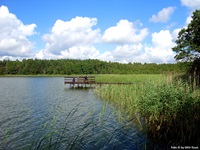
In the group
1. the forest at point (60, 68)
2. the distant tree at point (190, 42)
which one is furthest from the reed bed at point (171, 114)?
the forest at point (60, 68)

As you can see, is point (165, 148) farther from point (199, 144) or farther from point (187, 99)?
point (187, 99)

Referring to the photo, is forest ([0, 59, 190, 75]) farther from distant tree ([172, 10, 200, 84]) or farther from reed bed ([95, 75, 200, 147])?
reed bed ([95, 75, 200, 147])

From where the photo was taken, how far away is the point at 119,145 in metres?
7.73

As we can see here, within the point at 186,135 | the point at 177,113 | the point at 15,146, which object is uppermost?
the point at 177,113

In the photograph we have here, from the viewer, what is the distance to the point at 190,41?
27.5 meters

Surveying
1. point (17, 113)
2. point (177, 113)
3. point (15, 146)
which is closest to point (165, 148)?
point (177, 113)

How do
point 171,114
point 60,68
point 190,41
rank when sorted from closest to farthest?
point 171,114, point 190,41, point 60,68

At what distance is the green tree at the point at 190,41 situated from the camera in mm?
26547

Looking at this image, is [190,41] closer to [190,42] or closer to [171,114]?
[190,42]

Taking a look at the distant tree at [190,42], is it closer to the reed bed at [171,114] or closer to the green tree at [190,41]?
the green tree at [190,41]

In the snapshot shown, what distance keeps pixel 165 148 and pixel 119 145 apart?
1695 mm

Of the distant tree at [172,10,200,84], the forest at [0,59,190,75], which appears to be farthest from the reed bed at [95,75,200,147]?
the forest at [0,59,190,75]

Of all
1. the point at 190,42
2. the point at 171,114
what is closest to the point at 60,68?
the point at 190,42

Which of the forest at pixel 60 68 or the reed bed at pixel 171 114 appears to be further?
the forest at pixel 60 68
